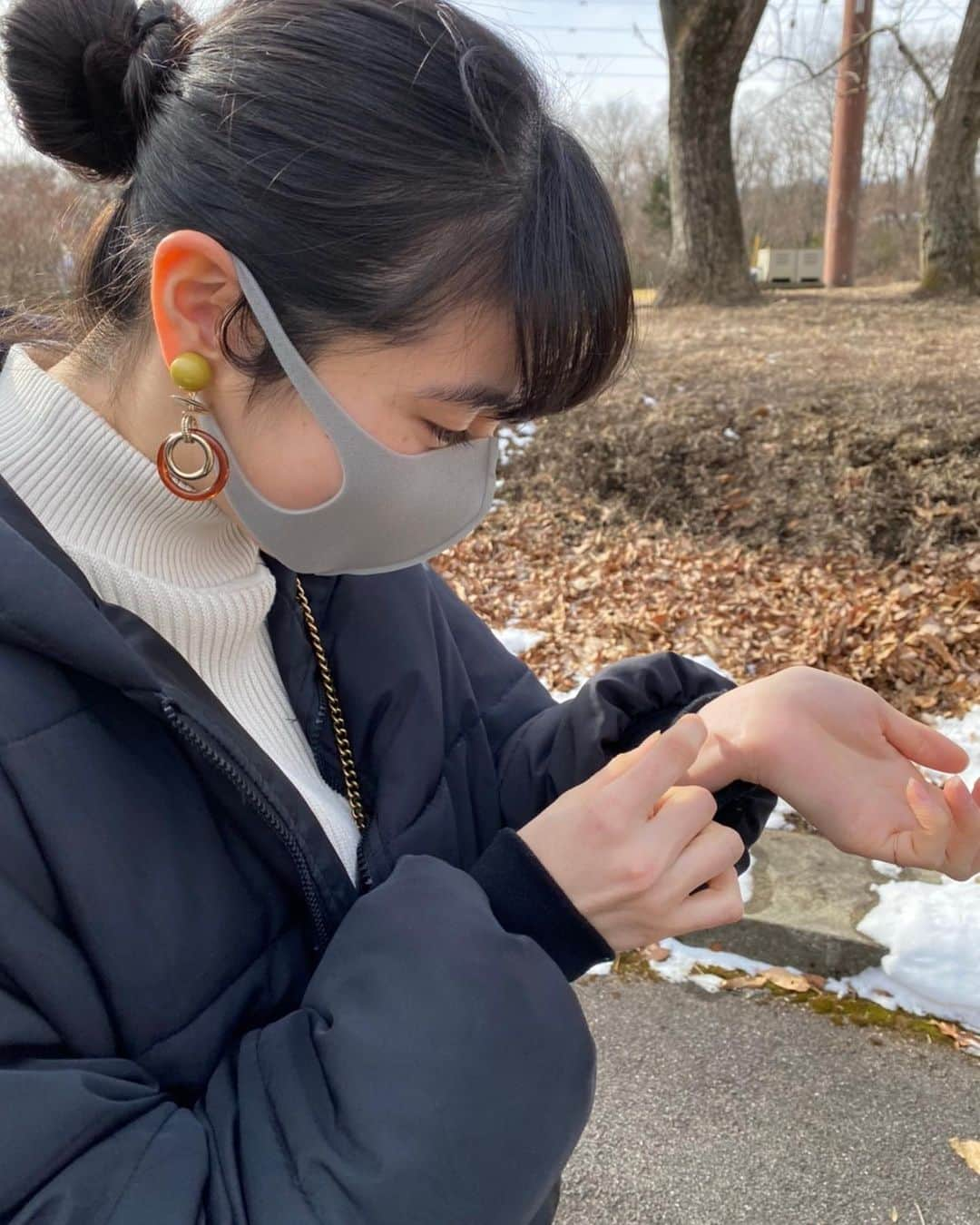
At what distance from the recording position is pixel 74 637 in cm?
95

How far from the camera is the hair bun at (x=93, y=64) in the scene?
1.18 m

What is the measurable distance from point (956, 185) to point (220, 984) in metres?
11.0

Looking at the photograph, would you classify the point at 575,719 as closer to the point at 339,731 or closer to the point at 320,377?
the point at 339,731

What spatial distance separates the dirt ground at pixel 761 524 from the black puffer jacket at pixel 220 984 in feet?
10.3

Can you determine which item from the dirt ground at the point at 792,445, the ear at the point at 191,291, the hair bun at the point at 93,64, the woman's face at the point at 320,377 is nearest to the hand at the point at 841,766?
the woman's face at the point at 320,377

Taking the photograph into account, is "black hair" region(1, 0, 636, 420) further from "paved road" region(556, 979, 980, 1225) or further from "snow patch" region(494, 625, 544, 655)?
"snow patch" region(494, 625, 544, 655)

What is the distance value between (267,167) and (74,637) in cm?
54

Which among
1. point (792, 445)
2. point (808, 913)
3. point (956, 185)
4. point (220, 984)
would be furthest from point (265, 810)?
point (956, 185)

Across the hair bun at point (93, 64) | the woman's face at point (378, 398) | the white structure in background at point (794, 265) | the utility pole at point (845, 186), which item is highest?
the utility pole at point (845, 186)

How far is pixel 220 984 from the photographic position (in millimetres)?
1048

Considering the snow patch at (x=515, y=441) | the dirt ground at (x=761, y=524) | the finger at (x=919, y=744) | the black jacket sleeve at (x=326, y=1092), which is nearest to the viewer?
the black jacket sleeve at (x=326, y=1092)

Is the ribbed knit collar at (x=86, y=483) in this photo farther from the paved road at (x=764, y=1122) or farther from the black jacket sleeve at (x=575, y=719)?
the paved road at (x=764, y=1122)

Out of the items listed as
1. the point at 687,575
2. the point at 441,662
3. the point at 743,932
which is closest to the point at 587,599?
the point at 687,575

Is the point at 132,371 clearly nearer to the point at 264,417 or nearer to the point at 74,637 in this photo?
the point at 264,417
